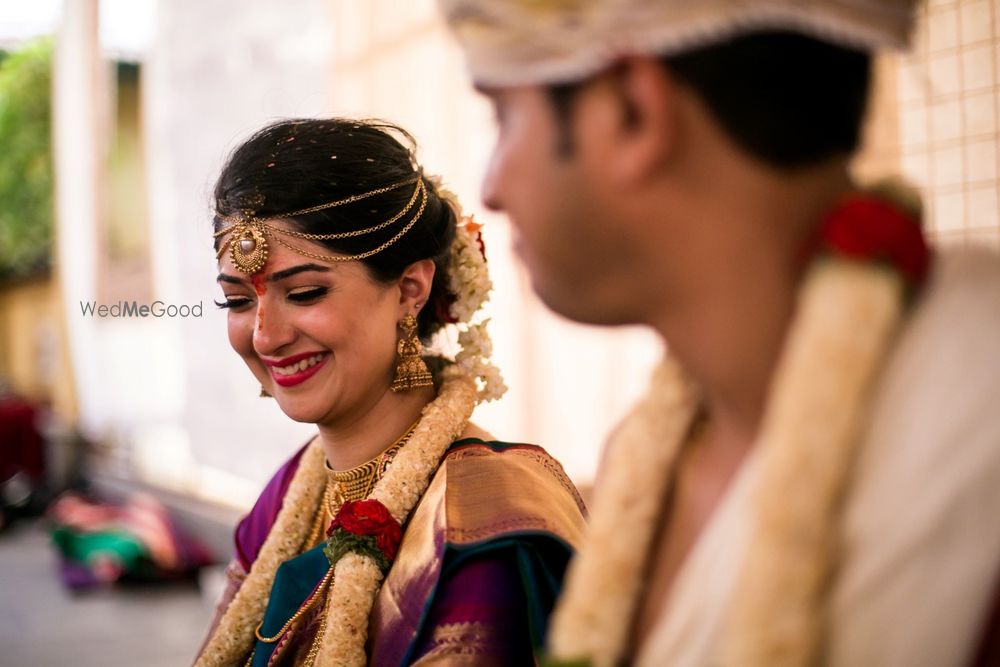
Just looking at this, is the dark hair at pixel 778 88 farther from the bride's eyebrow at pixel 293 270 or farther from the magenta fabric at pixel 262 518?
the magenta fabric at pixel 262 518

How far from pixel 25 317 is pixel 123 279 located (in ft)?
10.4

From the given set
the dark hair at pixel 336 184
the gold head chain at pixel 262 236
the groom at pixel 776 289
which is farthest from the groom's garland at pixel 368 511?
the groom at pixel 776 289

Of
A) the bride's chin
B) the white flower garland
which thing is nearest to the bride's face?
the bride's chin

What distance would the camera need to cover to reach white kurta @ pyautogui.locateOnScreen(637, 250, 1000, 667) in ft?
2.05

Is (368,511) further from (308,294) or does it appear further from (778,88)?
(778,88)

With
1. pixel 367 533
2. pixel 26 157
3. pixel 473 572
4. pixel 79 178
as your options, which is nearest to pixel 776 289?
pixel 473 572

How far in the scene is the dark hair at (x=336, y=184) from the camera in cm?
157

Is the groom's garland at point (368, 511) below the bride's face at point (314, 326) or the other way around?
below

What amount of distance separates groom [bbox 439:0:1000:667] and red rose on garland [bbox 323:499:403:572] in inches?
29.7

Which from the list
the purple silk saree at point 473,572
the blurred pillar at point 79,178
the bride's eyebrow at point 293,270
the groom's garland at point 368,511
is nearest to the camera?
the purple silk saree at point 473,572

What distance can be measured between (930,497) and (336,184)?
1.16 m

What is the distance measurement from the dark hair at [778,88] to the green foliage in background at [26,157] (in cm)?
842

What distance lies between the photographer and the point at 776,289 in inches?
28.4

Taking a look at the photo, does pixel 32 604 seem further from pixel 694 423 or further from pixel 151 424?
pixel 694 423
